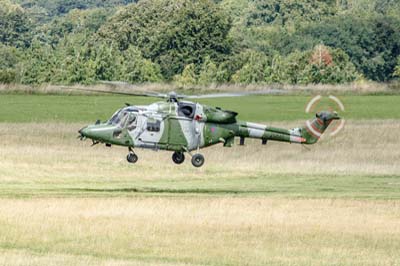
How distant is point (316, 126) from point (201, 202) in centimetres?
565

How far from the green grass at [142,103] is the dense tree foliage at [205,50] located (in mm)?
A: 9789

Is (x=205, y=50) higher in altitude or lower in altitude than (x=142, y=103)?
higher

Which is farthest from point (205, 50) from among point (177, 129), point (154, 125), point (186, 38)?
point (154, 125)

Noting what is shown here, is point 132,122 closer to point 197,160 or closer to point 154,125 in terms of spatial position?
point 154,125

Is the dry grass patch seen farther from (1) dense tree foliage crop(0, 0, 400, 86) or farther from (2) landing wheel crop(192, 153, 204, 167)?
(1) dense tree foliage crop(0, 0, 400, 86)

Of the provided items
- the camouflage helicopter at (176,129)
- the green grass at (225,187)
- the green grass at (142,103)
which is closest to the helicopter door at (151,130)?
the camouflage helicopter at (176,129)

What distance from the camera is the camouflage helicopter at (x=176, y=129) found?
44156 millimetres

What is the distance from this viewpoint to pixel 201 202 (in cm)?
4303

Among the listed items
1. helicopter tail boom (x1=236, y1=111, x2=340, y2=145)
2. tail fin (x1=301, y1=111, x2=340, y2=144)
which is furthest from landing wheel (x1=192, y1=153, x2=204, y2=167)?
tail fin (x1=301, y1=111, x2=340, y2=144)

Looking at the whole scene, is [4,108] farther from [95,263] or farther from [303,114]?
[95,263]

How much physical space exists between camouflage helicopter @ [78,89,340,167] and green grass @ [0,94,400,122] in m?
32.2

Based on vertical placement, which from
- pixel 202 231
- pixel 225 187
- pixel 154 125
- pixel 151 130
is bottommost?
pixel 202 231

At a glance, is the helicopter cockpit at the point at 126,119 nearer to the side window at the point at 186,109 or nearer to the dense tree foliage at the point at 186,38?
the side window at the point at 186,109

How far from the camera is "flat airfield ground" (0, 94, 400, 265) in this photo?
32.7 meters
